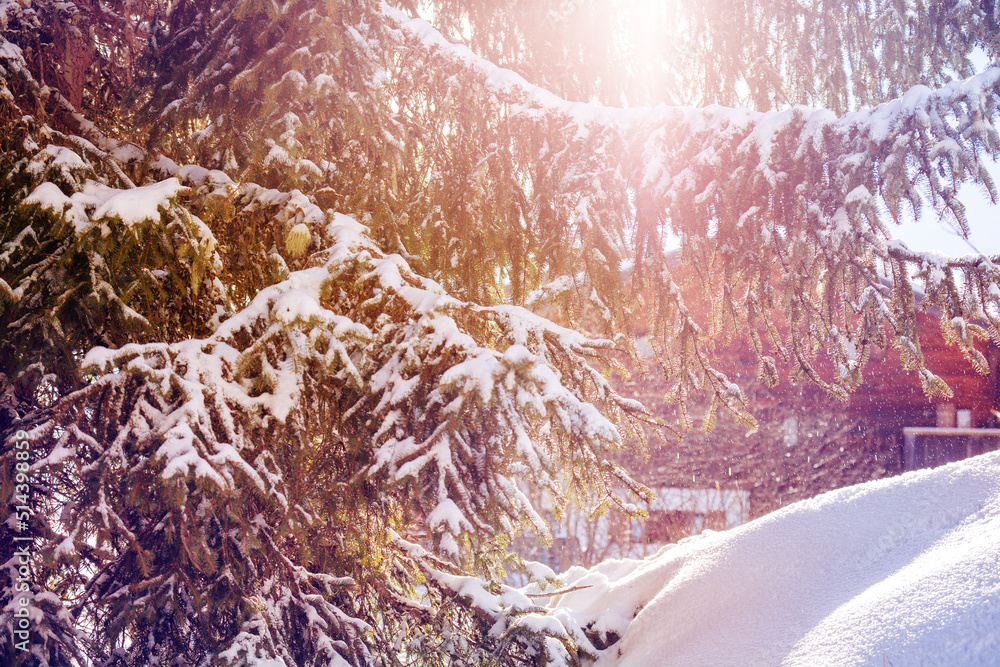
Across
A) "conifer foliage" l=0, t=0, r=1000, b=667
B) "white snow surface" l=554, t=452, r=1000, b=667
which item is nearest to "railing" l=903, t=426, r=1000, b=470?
"conifer foliage" l=0, t=0, r=1000, b=667

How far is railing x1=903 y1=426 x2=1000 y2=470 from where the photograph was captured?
9797 mm

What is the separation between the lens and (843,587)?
2129mm

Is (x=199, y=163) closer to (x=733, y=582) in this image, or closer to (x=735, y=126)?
(x=735, y=126)

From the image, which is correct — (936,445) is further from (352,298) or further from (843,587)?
(352,298)

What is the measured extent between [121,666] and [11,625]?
476 mm

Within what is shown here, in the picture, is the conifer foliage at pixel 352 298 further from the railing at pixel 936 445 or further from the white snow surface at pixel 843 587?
the railing at pixel 936 445

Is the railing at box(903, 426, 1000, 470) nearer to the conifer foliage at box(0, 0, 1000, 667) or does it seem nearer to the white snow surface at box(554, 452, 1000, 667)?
the conifer foliage at box(0, 0, 1000, 667)

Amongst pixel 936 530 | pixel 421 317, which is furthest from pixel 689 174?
pixel 936 530

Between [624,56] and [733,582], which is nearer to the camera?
[733,582]

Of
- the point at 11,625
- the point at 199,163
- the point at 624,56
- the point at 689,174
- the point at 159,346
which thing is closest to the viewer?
the point at 159,346

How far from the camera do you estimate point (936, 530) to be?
219cm

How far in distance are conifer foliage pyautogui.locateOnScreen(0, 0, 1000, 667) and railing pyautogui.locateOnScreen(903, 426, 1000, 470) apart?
313 inches

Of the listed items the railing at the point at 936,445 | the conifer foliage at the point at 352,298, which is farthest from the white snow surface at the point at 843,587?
the railing at the point at 936,445

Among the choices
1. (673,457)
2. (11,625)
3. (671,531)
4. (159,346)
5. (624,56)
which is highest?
(624,56)
